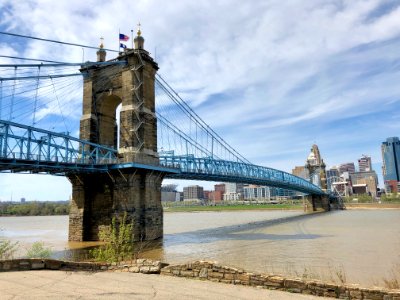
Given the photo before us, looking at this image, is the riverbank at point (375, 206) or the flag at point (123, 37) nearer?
the flag at point (123, 37)

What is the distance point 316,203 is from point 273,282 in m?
92.7

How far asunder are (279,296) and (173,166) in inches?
1051

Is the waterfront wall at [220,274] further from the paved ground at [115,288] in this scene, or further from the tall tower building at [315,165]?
the tall tower building at [315,165]

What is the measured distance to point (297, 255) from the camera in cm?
1952

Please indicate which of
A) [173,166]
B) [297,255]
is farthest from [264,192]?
[297,255]

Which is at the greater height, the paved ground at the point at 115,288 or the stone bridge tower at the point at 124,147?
the stone bridge tower at the point at 124,147

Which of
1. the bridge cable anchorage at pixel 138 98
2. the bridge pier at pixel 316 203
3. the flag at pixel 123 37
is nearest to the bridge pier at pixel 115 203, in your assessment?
the bridge cable anchorage at pixel 138 98

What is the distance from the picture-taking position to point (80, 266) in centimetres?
1067

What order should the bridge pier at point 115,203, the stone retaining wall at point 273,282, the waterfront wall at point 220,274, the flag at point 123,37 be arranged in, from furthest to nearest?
1. the flag at point 123,37
2. the bridge pier at point 115,203
3. the waterfront wall at point 220,274
4. the stone retaining wall at point 273,282

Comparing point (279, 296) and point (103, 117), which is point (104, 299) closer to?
point (279, 296)

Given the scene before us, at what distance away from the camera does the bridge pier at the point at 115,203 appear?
2716 centimetres

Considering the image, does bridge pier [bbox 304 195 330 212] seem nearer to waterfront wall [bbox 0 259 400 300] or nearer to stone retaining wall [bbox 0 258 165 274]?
stone retaining wall [bbox 0 258 165 274]

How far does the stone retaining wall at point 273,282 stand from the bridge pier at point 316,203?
89.3 meters

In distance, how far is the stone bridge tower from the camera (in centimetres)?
2756
